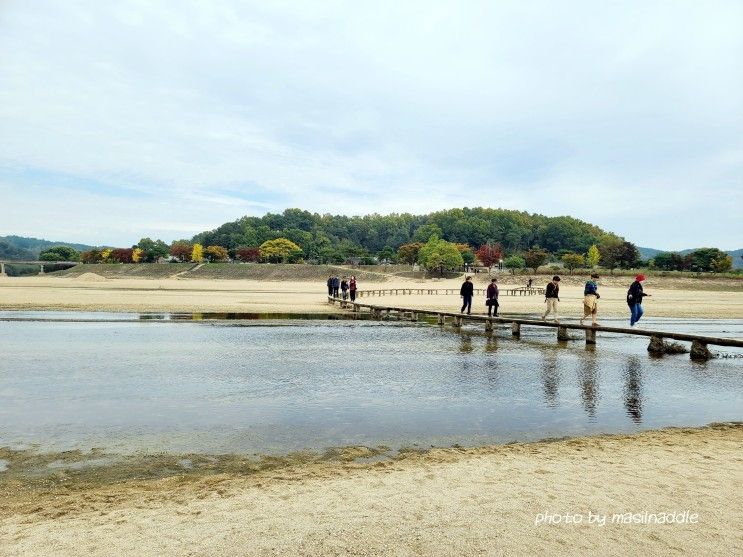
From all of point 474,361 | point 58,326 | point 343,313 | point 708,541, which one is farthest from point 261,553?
point 343,313

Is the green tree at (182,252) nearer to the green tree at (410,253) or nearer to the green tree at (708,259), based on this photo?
the green tree at (410,253)

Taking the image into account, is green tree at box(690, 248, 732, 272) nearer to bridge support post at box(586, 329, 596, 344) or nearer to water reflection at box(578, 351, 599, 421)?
bridge support post at box(586, 329, 596, 344)

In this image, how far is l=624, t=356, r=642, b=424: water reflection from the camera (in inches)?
421

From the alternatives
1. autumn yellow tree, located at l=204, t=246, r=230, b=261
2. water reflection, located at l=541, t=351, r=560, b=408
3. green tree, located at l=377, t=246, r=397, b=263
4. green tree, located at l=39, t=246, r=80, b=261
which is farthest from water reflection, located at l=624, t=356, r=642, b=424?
green tree, located at l=39, t=246, r=80, b=261

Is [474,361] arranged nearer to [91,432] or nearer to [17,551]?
[91,432]

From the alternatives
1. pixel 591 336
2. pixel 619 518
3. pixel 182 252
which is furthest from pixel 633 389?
pixel 182 252

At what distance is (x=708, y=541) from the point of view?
505cm

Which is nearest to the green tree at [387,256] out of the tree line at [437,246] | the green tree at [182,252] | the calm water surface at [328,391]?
the tree line at [437,246]

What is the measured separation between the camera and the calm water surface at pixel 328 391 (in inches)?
357

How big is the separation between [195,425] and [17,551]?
4.68 meters

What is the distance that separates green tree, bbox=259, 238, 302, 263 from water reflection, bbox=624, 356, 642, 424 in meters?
132

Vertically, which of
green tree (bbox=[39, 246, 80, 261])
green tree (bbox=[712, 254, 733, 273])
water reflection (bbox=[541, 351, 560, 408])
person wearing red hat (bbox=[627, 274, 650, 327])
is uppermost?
green tree (bbox=[39, 246, 80, 261])

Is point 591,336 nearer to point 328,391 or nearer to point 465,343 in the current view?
point 465,343

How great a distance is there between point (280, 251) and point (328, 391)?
138231 mm
